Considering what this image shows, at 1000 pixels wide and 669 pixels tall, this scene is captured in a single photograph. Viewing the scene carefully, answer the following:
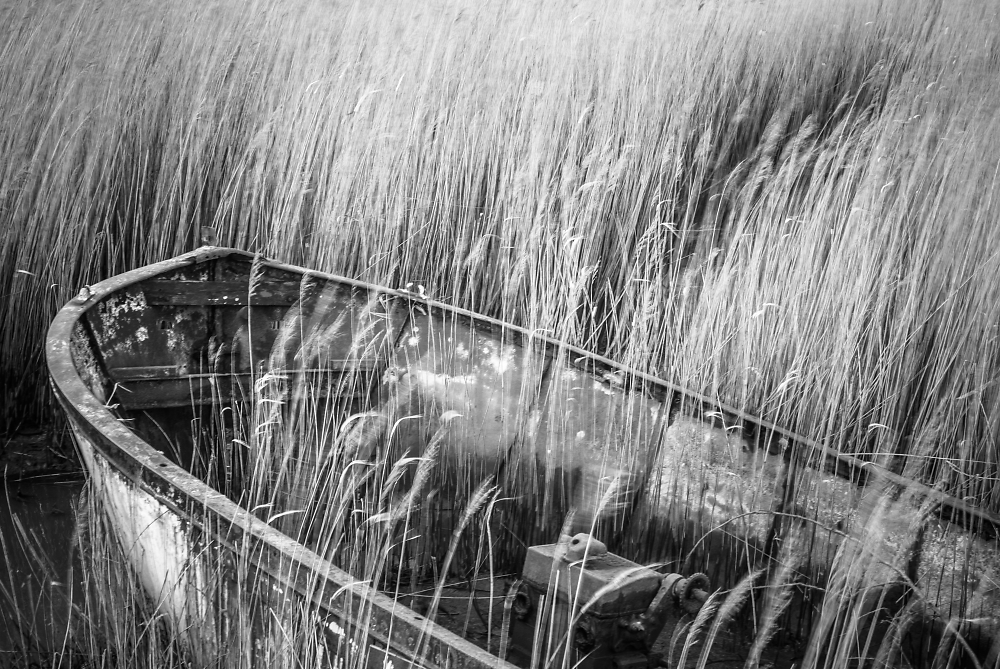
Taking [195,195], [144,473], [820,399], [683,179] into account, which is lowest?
[144,473]

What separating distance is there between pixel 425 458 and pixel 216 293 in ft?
7.18

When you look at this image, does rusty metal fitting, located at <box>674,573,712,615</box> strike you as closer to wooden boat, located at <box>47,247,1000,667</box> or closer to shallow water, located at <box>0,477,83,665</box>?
wooden boat, located at <box>47,247,1000,667</box>

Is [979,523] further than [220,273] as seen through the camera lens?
No

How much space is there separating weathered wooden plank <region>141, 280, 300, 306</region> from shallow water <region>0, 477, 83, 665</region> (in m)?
0.82

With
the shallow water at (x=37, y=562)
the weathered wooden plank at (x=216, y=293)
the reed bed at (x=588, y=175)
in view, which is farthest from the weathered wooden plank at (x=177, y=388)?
the reed bed at (x=588, y=175)

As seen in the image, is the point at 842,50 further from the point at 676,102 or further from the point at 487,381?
the point at 487,381

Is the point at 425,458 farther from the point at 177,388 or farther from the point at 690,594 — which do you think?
the point at 177,388

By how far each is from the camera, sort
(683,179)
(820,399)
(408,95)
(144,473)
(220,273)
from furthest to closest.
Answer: (408,95)
(683,179)
(220,273)
(820,399)
(144,473)

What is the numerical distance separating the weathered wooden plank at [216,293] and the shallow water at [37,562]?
819 mm

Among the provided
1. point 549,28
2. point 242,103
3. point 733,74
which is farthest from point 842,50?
point 242,103

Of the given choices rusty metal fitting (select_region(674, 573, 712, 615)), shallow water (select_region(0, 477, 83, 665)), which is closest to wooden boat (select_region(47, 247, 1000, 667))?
rusty metal fitting (select_region(674, 573, 712, 615))

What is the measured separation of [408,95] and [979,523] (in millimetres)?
3471

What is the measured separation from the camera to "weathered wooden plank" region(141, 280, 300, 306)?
3.73 m

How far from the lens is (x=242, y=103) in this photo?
16.5 feet
